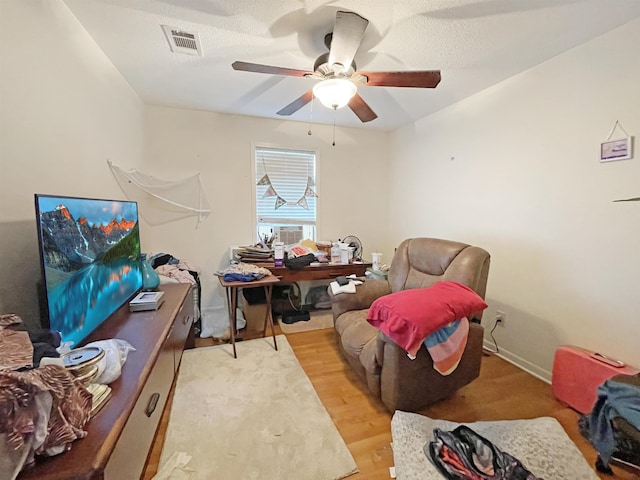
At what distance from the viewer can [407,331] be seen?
154 cm

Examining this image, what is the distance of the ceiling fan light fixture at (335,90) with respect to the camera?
1765 millimetres

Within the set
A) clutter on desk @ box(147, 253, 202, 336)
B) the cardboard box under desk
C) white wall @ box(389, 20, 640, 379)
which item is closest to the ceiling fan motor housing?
white wall @ box(389, 20, 640, 379)

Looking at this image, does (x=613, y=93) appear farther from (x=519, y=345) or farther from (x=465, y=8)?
(x=519, y=345)

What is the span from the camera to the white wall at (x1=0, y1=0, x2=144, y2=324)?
1.17m

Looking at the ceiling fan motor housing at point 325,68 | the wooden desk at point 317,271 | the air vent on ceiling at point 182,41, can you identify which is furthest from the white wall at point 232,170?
the ceiling fan motor housing at point 325,68

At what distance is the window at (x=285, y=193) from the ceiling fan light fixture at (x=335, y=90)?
1.79 m

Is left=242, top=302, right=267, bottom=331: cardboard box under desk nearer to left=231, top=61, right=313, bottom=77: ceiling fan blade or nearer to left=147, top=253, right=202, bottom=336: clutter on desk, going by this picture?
left=147, top=253, right=202, bottom=336: clutter on desk

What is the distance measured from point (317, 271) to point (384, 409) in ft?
5.15

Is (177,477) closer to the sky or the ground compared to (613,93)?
closer to the ground

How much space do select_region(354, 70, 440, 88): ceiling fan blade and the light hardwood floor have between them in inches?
83.1

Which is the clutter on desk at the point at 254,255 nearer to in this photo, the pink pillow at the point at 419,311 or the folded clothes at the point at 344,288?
the folded clothes at the point at 344,288

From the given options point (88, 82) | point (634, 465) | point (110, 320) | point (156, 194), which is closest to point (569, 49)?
point (634, 465)

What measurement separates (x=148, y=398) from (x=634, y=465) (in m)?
2.36

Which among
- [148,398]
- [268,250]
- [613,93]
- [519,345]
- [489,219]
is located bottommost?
[519,345]
